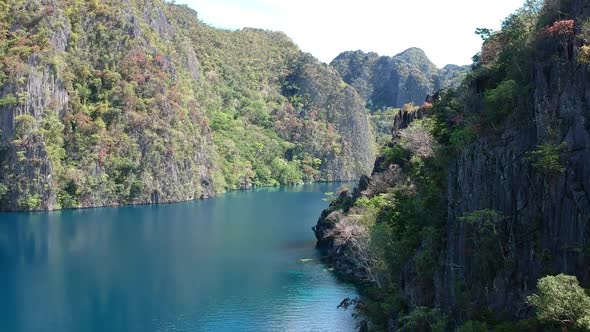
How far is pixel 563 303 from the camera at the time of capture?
1884cm

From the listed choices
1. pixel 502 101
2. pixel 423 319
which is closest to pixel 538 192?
pixel 502 101

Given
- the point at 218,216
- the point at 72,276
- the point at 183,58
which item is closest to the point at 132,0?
the point at 183,58

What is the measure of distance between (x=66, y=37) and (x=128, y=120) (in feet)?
64.5

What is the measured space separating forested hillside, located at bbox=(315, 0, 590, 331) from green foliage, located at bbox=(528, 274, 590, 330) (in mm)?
40

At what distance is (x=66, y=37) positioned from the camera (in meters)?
114

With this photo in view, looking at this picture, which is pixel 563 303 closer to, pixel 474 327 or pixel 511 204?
pixel 474 327

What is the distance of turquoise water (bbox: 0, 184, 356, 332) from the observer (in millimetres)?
39781

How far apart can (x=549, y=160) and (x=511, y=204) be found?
3210 millimetres

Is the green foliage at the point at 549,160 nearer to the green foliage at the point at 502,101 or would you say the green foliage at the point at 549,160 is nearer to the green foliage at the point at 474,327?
the green foliage at the point at 502,101

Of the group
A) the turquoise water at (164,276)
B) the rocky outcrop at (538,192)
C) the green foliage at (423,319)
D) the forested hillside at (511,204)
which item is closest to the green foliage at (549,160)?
the forested hillside at (511,204)

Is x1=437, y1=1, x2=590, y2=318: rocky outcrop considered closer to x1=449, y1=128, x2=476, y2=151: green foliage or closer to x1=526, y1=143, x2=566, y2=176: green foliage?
x1=526, y1=143, x2=566, y2=176: green foliage

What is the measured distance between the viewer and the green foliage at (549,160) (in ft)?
71.8

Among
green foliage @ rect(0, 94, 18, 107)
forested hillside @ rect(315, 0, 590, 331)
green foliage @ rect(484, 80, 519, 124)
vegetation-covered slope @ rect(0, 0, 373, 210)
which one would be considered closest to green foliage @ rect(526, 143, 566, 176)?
forested hillside @ rect(315, 0, 590, 331)

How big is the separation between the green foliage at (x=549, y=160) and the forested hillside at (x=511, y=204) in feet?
0.12
